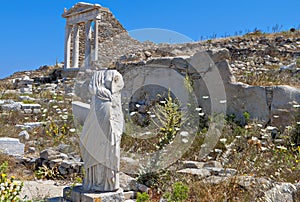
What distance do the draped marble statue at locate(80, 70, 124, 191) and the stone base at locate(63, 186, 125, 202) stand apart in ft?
0.23

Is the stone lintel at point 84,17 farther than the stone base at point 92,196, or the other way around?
the stone lintel at point 84,17

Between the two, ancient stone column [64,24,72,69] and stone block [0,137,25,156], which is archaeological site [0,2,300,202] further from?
ancient stone column [64,24,72,69]

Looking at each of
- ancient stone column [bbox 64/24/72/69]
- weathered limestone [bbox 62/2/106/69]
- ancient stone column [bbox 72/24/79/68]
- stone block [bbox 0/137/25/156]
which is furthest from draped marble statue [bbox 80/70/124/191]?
ancient stone column [bbox 64/24/72/69]

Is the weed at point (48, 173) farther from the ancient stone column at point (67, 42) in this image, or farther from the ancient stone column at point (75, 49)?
the ancient stone column at point (67, 42)

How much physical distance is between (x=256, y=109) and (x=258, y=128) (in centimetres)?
64

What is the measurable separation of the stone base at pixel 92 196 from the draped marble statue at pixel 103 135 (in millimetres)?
71

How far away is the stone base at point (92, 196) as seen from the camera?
416cm

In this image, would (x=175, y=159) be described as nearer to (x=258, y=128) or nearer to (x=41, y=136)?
(x=258, y=128)

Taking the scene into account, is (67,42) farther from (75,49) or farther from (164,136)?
(164,136)

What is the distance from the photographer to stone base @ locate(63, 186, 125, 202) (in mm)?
4160

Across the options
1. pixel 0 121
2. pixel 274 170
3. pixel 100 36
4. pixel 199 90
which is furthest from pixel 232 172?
pixel 100 36

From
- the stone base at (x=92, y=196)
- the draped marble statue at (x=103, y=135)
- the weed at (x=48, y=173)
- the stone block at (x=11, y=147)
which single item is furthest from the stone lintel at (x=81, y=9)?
the stone base at (x=92, y=196)

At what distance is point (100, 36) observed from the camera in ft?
73.4

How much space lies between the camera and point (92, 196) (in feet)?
13.6
